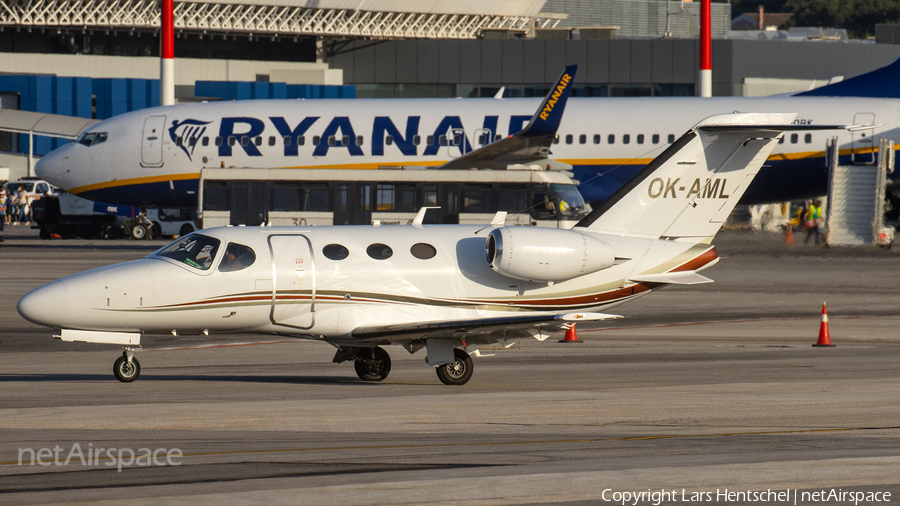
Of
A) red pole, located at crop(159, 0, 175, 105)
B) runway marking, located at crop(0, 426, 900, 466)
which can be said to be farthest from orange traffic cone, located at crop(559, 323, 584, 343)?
red pole, located at crop(159, 0, 175, 105)

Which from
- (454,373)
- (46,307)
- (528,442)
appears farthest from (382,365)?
(528,442)

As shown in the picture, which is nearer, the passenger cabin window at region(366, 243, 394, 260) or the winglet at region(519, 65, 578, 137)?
the passenger cabin window at region(366, 243, 394, 260)

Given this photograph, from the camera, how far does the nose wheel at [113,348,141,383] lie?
1655 centimetres

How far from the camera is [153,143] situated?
4091 centimetres

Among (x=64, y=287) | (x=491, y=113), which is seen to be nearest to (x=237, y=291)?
(x=64, y=287)

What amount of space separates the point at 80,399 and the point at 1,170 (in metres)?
65.5

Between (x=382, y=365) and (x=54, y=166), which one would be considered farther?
(x=54, y=166)

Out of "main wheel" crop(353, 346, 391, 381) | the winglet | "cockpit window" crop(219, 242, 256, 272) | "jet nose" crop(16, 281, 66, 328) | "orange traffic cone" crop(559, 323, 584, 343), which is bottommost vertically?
"orange traffic cone" crop(559, 323, 584, 343)

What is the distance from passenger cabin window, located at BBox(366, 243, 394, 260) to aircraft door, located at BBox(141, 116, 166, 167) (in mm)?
25906

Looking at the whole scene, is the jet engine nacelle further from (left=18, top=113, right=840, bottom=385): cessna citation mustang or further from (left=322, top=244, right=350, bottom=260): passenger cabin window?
(left=322, top=244, right=350, bottom=260): passenger cabin window

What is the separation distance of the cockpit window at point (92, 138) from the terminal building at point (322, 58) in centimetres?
3167

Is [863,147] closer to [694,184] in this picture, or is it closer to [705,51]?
[705,51]

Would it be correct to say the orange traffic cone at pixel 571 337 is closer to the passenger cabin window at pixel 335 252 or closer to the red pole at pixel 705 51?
the passenger cabin window at pixel 335 252

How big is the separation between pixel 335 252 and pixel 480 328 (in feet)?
8.72
